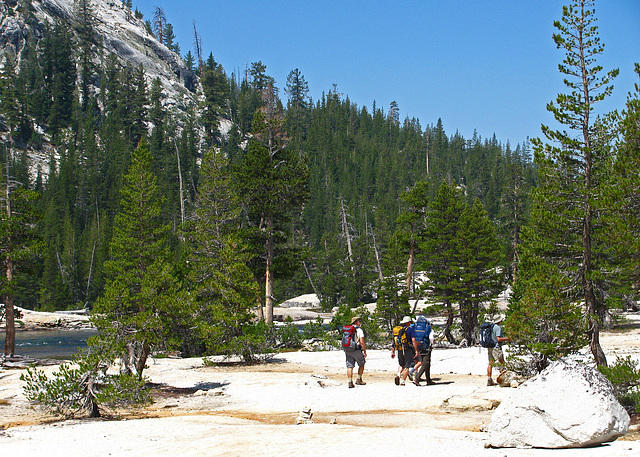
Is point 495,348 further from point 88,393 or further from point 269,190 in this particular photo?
point 269,190

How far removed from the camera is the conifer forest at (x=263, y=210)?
14695mm

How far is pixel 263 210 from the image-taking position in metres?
29.8

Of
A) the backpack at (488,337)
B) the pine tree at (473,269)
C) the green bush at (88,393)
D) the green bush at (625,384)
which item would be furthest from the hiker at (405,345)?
the pine tree at (473,269)

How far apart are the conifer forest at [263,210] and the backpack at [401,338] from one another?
2.63m

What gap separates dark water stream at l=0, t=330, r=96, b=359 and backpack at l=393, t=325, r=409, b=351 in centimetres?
1645

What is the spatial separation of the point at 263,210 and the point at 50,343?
17.6m

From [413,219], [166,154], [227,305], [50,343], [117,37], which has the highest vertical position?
[117,37]

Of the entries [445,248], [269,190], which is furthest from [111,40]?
[445,248]

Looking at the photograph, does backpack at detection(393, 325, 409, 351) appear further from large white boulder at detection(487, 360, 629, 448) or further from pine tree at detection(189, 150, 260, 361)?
pine tree at detection(189, 150, 260, 361)

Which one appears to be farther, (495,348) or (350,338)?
(495,348)

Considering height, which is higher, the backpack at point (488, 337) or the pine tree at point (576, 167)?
the pine tree at point (576, 167)

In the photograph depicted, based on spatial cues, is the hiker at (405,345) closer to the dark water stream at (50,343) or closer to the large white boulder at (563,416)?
the large white boulder at (563,416)

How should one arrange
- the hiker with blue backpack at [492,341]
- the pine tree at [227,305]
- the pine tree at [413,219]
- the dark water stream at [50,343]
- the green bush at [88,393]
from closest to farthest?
the green bush at [88,393] → the hiker with blue backpack at [492,341] → the pine tree at [227,305] → the dark water stream at [50,343] → the pine tree at [413,219]

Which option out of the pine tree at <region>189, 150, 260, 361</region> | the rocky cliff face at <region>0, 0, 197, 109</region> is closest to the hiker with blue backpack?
the pine tree at <region>189, 150, 260, 361</region>
